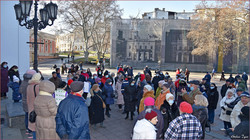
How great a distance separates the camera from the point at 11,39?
13203 millimetres

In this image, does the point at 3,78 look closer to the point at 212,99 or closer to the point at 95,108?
the point at 95,108

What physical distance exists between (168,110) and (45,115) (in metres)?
2.75

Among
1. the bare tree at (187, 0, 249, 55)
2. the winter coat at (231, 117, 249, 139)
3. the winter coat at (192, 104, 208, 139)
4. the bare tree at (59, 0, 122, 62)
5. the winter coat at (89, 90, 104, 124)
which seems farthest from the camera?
the bare tree at (59, 0, 122, 62)

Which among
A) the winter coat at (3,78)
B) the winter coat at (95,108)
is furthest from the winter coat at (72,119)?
the winter coat at (3,78)

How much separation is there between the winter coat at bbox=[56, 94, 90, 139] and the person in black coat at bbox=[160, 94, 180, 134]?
2.09 m

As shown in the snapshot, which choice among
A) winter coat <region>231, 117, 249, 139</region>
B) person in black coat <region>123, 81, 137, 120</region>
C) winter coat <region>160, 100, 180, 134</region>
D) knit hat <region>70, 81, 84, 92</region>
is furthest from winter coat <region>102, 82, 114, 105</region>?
winter coat <region>231, 117, 249, 139</region>

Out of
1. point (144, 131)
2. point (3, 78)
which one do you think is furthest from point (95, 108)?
point (3, 78)

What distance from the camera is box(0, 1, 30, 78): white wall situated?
42.4 feet

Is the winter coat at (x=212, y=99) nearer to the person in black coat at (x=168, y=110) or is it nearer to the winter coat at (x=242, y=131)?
the person in black coat at (x=168, y=110)

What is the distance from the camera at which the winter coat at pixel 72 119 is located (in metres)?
3.12

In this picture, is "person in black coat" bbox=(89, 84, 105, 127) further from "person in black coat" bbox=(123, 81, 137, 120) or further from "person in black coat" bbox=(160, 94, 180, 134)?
"person in black coat" bbox=(160, 94, 180, 134)

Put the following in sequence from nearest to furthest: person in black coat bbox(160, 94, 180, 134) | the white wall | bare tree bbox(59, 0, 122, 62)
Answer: person in black coat bbox(160, 94, 180, 134) < the white wall < bare tree bbox(59, 0, 122, 62)

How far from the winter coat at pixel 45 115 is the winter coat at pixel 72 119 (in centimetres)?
40

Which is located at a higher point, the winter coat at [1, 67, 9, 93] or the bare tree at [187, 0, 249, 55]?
the bare tree at [187, 0, 249, 55]
